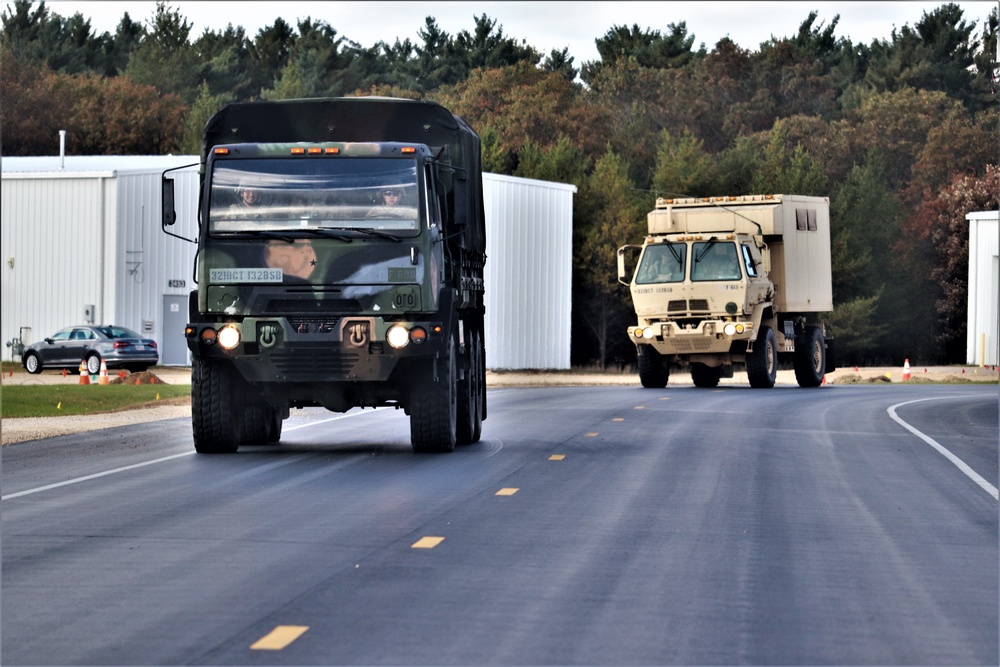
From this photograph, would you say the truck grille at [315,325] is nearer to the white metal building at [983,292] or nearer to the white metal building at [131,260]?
the white metal building at [131,260]

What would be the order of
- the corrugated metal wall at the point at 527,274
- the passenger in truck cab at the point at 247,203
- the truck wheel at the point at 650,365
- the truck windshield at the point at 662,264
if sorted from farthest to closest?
the corrugated metal wall at the point at 527,274 → the truck wheel at the point at 650,365 → the truck windshield at the point at 662,264 → the passenger in truck cab at the point at 247,203

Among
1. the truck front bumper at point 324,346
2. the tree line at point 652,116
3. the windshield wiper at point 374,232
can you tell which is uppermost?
the tree line at point 652,116

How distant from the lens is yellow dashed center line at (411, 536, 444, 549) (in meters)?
10.1

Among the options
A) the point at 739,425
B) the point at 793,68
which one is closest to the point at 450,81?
the point at 793,68

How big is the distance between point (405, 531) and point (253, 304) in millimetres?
5802

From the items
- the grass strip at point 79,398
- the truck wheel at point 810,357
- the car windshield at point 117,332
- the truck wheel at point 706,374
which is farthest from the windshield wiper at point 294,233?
the car windshield at point 117,332

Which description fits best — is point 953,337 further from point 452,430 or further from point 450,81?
point 452,430

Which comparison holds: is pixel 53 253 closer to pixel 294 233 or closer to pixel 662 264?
pixel 662 264

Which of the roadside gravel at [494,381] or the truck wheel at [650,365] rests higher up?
the truck wheel at [650,365]

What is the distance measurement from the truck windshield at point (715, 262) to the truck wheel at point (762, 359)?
6.07ft

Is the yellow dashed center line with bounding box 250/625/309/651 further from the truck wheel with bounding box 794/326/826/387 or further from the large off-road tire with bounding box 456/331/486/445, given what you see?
the truck wheel with bounding box 794/326/826/387

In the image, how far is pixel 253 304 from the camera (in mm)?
16062

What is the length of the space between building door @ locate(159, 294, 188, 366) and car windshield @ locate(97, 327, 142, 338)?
3.82 m

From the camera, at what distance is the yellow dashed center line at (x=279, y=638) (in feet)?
23.5
